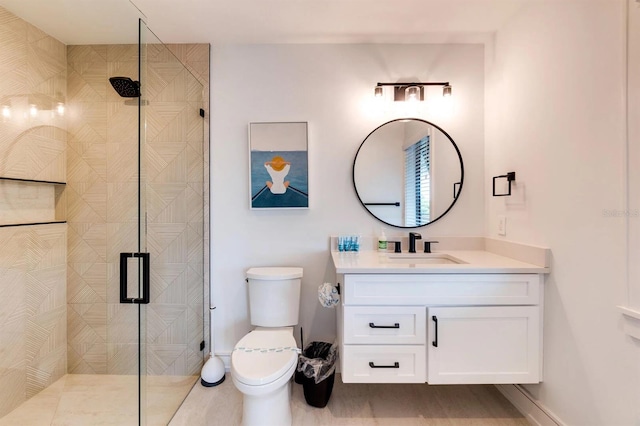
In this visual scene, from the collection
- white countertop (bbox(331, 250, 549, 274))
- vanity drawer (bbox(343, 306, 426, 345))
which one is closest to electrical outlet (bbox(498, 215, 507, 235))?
white countertop (bbox(331, 250, 549, 274))

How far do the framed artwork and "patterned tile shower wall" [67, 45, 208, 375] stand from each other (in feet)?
1.52

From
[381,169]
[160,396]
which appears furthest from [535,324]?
[160,396]

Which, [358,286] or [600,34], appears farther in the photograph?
[358,286]

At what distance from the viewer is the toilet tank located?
179cm

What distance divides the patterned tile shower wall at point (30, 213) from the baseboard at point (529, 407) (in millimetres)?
2771

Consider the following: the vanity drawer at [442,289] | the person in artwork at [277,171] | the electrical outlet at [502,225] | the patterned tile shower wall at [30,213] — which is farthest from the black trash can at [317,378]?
the patterned tile shower wall at [30,213]

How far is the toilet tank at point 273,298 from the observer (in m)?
1.79

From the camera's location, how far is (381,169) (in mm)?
1986

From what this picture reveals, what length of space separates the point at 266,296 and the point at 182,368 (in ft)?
2.39

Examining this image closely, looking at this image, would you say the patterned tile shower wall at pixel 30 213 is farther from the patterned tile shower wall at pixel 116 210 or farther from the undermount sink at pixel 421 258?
the undermount sink at pixel 421 258

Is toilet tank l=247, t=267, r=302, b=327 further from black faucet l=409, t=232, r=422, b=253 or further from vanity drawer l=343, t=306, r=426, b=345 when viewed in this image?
black faucet l=409, t=232, r=422, b=253

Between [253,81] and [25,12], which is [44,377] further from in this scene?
[253,81]

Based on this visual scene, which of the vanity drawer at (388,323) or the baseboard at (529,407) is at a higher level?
the vanity drawer at (388,323)

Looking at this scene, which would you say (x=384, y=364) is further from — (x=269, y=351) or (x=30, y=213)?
(x=30, y=213)
